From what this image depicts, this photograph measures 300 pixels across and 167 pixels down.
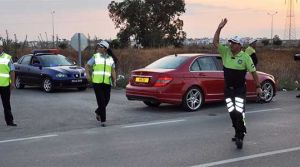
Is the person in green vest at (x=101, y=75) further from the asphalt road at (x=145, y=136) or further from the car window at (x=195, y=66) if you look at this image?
the car window at (x=195, y=66)

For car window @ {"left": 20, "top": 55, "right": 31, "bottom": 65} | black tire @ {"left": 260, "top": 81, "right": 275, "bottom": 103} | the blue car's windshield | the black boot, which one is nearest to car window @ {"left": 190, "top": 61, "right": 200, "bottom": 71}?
black tire @ {"left": 260, "top": 81, "right": 275, "bottom": 103}

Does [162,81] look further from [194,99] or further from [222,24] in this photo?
[222,24]

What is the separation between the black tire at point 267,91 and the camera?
51.5 feet

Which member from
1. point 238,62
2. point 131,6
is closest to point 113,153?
point 238,62

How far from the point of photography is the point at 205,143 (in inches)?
357

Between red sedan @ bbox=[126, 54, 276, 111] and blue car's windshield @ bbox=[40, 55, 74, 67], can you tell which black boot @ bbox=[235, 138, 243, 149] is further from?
blue car's windshield @ bbox=[40, 55, 74, 67]

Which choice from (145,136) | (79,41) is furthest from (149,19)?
(145,136)

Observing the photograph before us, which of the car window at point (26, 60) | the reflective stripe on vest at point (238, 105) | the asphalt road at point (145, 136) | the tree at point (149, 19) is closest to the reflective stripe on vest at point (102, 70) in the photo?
the asphalt road at point (145, 136)

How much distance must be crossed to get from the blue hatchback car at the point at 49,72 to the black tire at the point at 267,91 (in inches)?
295

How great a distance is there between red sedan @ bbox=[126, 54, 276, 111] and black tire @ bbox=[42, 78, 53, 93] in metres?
6.36

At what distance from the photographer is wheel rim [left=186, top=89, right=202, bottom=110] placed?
45.3ft

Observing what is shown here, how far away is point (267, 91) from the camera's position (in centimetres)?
1579

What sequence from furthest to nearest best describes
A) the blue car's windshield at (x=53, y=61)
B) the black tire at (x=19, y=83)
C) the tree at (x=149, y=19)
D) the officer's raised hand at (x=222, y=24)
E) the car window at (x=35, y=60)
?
1. the tree at (x=149, y=19)
2. the black tire at (x=19, y=83)
3. the car window at (x=35, y=60)
4. the blue car's windshield at (x=53, y=61)
5. the officer's raised hand at (x=222, y=24)

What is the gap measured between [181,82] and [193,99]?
2.01 feet
